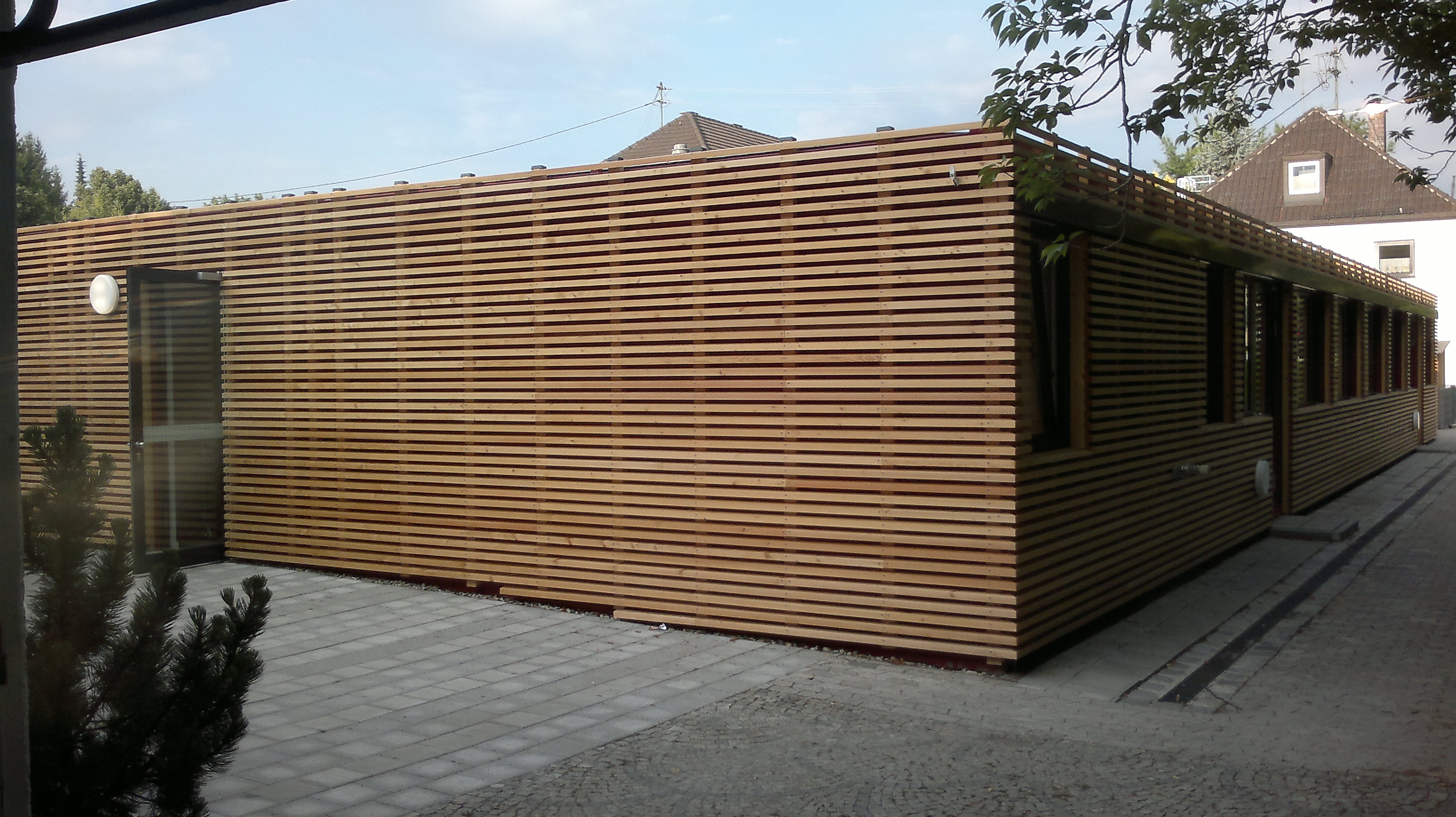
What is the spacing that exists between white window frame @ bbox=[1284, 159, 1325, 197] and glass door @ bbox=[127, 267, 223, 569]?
120ft

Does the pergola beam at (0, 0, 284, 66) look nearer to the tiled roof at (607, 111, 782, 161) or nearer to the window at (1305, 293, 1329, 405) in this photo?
the window at (1305, 293, 1329, 405)

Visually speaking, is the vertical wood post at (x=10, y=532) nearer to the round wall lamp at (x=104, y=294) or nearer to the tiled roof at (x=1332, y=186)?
the round wall lamp at (x=104, y=294)

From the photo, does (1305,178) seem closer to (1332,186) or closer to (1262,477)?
(1332,186)

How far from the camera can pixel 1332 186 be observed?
37.6m

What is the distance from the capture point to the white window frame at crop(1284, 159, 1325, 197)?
123 ft

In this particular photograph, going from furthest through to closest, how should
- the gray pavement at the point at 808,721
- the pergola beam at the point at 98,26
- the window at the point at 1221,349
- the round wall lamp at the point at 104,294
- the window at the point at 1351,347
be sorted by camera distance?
the window at the point at 1351,347, the window at the point at 1221,349, the round wall lamp at the point at 104,294, the gray pavement at the point at 808,721, the pergola beam at the point at 98,26

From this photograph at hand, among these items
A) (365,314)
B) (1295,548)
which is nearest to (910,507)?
(365,314)

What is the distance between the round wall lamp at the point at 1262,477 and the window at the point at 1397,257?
29.1m

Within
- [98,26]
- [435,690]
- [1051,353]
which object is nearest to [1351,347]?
[1051,353]

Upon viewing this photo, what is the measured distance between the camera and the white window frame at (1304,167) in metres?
37.6

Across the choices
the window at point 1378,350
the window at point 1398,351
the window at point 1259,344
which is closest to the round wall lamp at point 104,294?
the window at point 1259,344

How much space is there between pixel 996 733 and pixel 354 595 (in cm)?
517

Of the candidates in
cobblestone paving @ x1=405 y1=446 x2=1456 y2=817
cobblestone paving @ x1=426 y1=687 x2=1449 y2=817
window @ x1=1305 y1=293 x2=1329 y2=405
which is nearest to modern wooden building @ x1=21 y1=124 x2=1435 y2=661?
cobblestone paving @ x1=405 y1=446 x2=1456 y2=817

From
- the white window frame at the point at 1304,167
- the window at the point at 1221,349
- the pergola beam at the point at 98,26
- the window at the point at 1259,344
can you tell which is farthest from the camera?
the white window frame at the point at 1304,167
